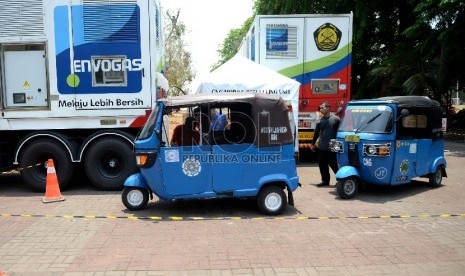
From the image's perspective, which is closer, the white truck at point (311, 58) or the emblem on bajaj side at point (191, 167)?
the emblem on bajaj side at point (191, 167)

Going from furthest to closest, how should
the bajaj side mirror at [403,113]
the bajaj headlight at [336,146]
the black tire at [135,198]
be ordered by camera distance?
the bajaj headlight at [336,146] → the bajaj side mirror at [403,113] → the black tire at [135,198]

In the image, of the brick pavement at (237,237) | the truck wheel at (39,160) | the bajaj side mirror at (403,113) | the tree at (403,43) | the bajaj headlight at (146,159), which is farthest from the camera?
the tree at (403,43)

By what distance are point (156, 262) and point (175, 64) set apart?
122 ft

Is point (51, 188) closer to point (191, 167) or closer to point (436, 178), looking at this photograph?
point (191, 167)

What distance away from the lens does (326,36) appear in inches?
469

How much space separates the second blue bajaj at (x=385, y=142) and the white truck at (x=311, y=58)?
336cm

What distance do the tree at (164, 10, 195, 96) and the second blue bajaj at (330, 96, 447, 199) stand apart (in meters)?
30.8

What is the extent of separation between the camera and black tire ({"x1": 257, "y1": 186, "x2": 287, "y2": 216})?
6727 mm

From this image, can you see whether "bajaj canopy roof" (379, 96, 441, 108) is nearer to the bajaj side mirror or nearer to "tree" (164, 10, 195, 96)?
the bajaj side mirror

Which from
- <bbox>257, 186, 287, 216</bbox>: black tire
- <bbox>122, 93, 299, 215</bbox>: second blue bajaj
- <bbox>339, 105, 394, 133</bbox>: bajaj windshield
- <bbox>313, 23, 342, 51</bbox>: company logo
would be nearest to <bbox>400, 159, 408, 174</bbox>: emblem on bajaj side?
<bbox>339, 105, 394, 133</bbox>: bajaj windshield

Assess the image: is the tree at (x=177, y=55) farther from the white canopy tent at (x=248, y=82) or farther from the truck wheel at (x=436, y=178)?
the truck wheel at (x=436, y=178)

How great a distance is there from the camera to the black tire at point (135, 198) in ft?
23.0

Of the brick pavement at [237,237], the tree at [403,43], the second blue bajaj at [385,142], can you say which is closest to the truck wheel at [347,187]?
the second blue bajaj at [385,142]

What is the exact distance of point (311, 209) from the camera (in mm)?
7188
